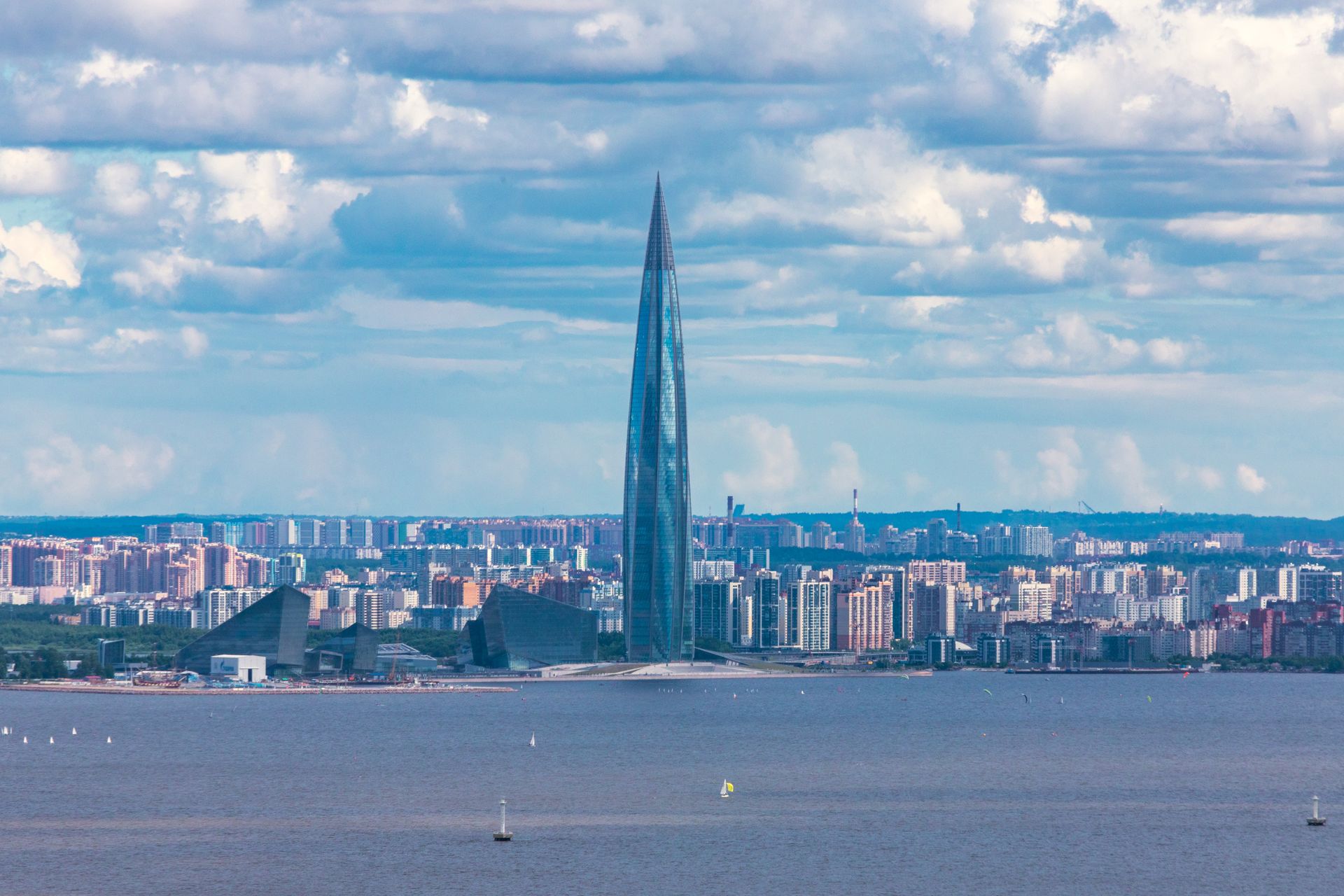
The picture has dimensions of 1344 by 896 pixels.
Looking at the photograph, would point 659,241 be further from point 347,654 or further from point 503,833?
point 503,833

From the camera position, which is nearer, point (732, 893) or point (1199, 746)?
point (732, 893)

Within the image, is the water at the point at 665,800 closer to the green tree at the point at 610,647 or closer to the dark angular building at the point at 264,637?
the dark angular building at the point at 264,637

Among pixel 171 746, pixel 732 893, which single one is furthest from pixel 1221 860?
pixel 171 746

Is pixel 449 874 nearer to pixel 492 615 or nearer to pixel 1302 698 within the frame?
pixel 1302 698

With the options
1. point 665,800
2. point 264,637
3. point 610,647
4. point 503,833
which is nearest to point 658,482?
point 610,647

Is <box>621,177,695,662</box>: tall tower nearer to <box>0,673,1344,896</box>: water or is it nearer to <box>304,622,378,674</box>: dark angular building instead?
<box>304,622,378,674</box>: dark angular building

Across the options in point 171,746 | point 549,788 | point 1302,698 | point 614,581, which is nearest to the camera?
point 549,788

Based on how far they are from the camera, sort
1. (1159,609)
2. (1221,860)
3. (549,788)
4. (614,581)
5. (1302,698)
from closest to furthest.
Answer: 1. (1221,860)
2. (549,788)
3. (1302,698)
4. (1159,609)
5. (614,581)

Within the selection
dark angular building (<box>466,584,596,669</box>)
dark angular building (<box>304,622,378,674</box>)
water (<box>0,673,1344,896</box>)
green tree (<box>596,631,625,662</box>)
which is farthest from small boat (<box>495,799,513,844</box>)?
green tree (<box>596,631,625,662</box>)
